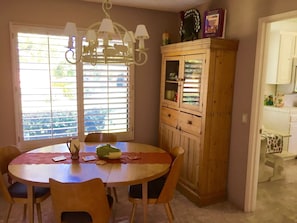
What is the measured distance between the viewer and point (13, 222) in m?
2.73

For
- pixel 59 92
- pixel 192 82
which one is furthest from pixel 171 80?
pixel 59 92

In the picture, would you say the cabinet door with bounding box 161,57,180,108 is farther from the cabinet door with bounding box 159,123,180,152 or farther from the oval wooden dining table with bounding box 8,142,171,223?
the oval wooden dining table with bounding box 8,142,171,223

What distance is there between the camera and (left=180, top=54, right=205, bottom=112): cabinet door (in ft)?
10.0

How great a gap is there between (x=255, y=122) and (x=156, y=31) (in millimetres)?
1997

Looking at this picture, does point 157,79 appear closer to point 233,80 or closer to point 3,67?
point 233,80

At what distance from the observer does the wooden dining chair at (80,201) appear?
1892 mm

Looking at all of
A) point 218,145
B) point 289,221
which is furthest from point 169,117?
point 289,221

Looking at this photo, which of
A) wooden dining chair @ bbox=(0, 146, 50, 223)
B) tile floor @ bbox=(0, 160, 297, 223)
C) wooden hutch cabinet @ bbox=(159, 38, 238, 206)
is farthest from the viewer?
wooden hutch cabinet @ bbox=(159, 38, 238, 206)

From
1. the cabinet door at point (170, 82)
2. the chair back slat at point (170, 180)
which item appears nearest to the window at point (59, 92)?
the cabinet door at point (170, 82)

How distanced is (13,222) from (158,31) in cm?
308

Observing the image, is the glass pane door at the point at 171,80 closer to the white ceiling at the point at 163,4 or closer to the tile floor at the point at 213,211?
the white ceiling at the point at 163,4

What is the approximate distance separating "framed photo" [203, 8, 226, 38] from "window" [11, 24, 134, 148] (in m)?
1.23

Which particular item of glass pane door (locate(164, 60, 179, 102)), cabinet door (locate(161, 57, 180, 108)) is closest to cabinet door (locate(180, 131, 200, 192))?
cabinet door (locate(161, 57, 180, 108))

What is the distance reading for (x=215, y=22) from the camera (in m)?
3.12
